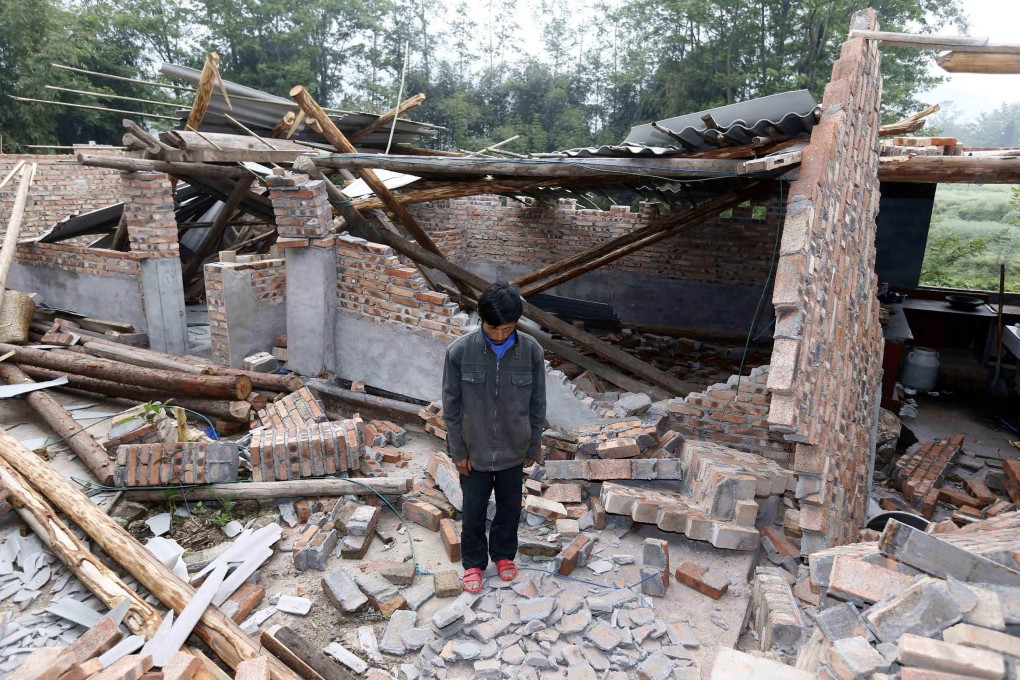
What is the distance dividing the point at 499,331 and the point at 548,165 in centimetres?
253

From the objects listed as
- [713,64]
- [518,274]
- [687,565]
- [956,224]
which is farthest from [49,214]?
[956,224]

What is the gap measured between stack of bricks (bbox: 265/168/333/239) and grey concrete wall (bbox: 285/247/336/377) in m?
0.20

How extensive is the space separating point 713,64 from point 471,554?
22116 mm

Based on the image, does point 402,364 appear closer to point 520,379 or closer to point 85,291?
point 520,379

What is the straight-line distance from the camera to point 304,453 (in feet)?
15.4

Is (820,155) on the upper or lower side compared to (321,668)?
upper

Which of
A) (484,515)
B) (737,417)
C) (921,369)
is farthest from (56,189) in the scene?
(921,369)

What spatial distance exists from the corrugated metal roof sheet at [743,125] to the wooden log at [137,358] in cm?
452

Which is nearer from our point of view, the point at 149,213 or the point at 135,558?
the point at 135,558

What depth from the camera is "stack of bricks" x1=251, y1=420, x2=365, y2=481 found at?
4.65 meters

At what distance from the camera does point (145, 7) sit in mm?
23656

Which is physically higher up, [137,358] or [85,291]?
[85,291]

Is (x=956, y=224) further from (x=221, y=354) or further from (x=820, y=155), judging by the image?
(x=221, y=354)

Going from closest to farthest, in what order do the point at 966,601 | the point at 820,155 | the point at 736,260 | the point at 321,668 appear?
the point at 966,601 < the point at 321,668 < the point at 820,155 < the point at 736,260
